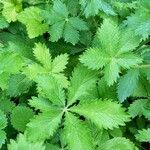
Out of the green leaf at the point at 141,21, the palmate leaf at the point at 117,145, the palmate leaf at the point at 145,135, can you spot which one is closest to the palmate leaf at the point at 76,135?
the palmate leaf at the point at 117,145

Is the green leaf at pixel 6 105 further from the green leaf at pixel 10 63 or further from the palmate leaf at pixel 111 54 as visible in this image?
the palmate leaf at pixel 111 54

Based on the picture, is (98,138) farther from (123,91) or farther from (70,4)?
(70,4)

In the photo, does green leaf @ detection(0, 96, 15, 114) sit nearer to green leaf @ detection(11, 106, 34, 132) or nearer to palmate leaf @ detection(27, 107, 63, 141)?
green leaf @ detection(11, 106, 34, 132)

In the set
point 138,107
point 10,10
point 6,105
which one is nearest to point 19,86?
point 6,105

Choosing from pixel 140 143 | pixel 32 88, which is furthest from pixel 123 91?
pixel 32 88

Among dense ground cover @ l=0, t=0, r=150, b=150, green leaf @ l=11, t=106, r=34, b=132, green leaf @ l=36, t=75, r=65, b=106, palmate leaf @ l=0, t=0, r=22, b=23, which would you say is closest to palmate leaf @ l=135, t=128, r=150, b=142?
dense ground cover @ l=0, t=0, r=150, b=150

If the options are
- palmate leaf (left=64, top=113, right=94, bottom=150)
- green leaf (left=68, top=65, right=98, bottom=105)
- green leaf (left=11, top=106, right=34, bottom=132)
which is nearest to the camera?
palmate leaf (left=64, top=113, right=94, bottom=150)
